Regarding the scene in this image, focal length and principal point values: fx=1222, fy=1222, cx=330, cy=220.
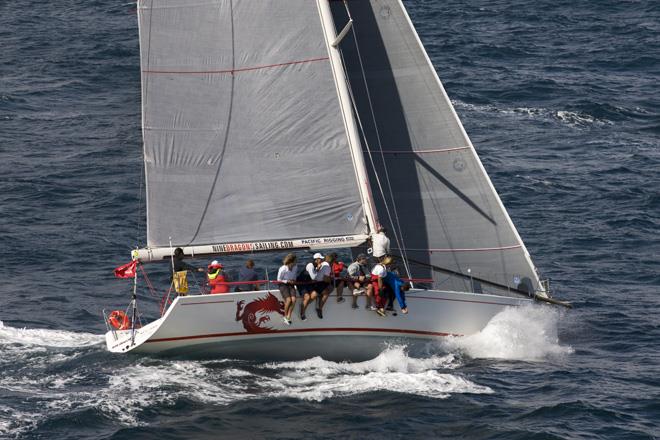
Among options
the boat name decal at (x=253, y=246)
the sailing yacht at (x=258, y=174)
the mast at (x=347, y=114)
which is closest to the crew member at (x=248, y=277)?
the boat name decal at (x=253, y=246)

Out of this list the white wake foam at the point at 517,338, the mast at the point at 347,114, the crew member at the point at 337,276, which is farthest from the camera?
the white wake foam at the point at 517,338

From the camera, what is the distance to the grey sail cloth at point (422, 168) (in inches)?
1300

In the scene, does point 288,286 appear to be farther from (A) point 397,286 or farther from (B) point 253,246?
(A) point 397,286

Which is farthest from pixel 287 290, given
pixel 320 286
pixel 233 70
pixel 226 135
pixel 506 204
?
pixel 506 204

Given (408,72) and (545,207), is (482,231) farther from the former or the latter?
(545,207)

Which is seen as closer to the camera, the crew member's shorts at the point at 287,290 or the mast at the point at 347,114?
the crew member's shorts at the point at 287,290

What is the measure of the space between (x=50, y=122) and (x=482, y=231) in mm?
28445

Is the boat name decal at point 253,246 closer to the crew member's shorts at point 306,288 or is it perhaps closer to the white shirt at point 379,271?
the crew member's shorts at point 306,288

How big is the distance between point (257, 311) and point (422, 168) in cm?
654

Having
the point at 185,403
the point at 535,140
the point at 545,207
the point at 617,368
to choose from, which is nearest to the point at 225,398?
the point at 185,403

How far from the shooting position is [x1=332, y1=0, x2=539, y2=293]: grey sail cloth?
33031 mm

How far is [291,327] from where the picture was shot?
3055 cm

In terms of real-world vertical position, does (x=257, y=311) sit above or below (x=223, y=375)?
above

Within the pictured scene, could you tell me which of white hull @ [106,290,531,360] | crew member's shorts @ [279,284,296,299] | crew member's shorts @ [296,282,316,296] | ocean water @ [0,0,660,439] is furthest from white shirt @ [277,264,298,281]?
ocean water @ [0,0,660,439]
